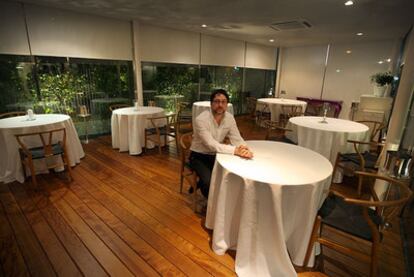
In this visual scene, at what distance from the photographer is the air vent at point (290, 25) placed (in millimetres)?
4595

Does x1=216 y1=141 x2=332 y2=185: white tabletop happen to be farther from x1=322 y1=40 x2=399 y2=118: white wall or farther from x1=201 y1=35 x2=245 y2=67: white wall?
x1=322 y1=40 x2=399 y2=118: white wall

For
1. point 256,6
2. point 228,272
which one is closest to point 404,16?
point 256,6

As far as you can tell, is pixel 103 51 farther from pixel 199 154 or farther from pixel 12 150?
pixel 199 154

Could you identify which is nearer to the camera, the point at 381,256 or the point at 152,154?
the point at 381,256

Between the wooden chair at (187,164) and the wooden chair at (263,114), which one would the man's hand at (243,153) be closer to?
the wooden chair at (187,164)

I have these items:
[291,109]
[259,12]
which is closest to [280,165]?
[259,12]

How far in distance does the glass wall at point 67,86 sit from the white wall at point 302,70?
6.30m

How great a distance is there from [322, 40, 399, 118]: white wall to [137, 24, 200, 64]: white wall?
4767mm

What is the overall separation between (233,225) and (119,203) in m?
1.50

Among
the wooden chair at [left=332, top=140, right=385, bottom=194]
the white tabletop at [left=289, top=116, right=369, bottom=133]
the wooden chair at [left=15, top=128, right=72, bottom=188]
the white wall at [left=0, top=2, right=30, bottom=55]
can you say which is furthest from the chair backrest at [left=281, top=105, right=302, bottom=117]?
the white wall at [left=0, top=2, right=30, bottom=55]

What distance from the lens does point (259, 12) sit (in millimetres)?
3988

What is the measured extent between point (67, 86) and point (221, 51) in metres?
4.59

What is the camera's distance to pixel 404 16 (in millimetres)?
3926

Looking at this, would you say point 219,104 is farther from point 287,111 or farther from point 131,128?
point 287,111
